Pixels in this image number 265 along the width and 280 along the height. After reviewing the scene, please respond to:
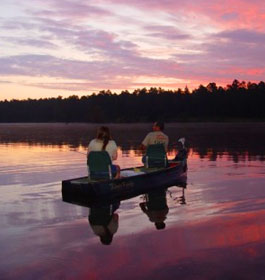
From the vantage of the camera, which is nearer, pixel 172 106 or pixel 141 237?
pixel 141 237

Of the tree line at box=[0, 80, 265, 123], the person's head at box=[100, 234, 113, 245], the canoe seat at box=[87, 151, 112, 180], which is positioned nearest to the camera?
the person's head at box=[100, 234, 113, 245]

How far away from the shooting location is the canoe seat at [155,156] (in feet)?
49.7

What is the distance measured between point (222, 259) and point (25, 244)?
135 inches

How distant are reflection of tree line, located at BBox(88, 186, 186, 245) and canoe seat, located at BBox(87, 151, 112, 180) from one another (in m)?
0.99

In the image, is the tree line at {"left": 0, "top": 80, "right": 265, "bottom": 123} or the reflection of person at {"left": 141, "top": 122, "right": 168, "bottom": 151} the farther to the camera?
the tree line at {"left": 0, "top": 80, "right": 265, "bottom": 123}

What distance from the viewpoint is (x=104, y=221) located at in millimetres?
9875

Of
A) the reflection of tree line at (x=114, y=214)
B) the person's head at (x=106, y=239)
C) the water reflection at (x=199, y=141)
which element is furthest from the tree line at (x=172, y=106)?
the person's head at (x=106, y=239)

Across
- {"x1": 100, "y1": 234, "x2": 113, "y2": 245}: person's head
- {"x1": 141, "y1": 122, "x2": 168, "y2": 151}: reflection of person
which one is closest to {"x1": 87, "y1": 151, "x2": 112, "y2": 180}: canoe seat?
{"x1": 141, "y1": 122, "x2": 168, "y2": 151}: reflection of person

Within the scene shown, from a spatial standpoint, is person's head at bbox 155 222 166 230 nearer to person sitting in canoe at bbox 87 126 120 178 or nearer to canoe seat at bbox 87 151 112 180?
canoe seat at bbox 87 151 112 180

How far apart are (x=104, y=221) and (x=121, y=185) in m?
2.92

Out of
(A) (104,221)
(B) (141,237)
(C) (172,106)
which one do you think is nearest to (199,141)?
(A) (104,221)

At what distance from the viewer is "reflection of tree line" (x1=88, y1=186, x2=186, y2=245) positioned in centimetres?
894

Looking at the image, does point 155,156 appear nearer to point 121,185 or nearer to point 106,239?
point 121,185

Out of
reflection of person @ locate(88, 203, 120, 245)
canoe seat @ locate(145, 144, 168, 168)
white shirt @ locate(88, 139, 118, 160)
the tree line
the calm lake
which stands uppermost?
the tree line
